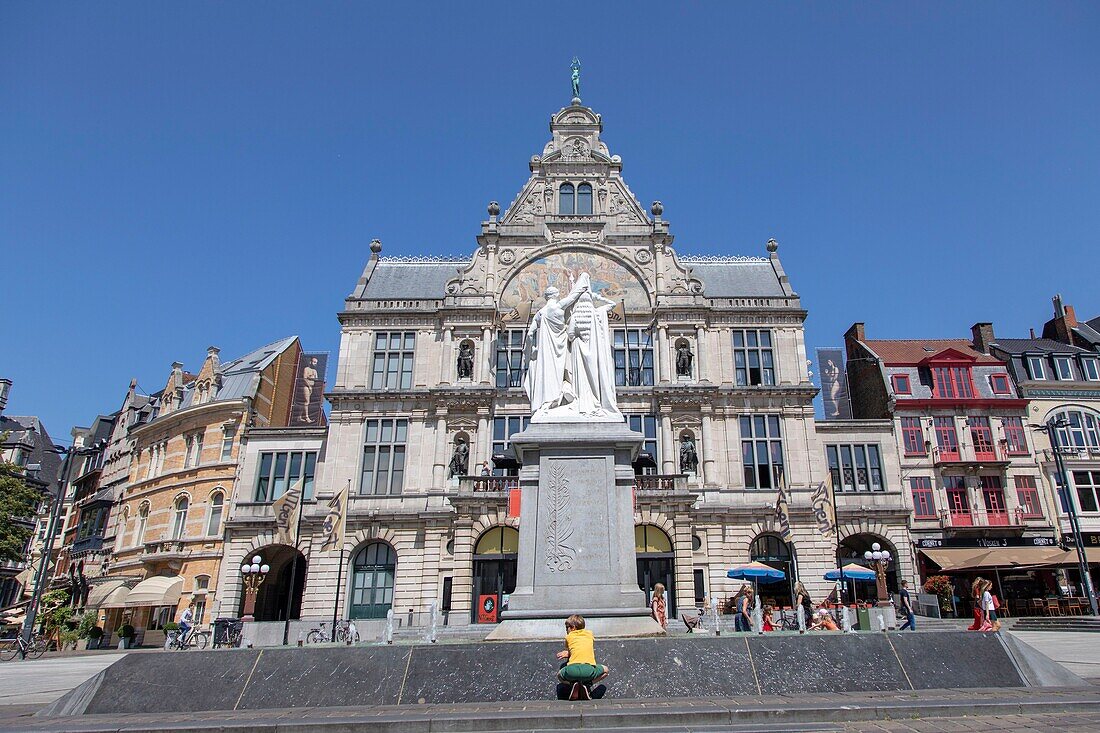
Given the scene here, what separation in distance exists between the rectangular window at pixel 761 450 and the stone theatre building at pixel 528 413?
3.6 inches

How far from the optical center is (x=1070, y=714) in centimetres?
671

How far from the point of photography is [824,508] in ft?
94.1

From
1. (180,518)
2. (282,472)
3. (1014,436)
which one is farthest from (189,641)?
(1014,436)

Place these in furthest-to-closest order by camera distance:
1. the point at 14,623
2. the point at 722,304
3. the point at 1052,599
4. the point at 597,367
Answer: the point at 14,623
the point at 722,304
the point at 1052,599
the point at 597,367

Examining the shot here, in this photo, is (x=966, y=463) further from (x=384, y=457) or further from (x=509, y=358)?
(x=384, y=457)

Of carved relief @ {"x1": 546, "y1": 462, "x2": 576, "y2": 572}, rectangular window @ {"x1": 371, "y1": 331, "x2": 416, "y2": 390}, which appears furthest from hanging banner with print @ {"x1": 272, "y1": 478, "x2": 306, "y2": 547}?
carved relief @ {"x1": 546, "y1": 462, "x2": 576, "y2": 572}

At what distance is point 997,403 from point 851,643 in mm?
34616

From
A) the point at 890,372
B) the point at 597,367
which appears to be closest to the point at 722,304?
the point at 890,372

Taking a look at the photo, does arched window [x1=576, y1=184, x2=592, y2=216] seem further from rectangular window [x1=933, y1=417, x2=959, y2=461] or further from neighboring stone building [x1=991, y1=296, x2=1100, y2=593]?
neighboring stone building [x1=991, y1=296, x2=1100, y2=593]

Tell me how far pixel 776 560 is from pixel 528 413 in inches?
500

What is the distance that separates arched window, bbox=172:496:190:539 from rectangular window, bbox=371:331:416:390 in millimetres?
11722

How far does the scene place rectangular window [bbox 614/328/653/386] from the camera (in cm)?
3338

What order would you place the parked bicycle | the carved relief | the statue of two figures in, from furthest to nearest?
the parked bicycle → the statue of two figures → the carved relief

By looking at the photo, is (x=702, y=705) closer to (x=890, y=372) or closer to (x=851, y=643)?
(x=851, y=643)
